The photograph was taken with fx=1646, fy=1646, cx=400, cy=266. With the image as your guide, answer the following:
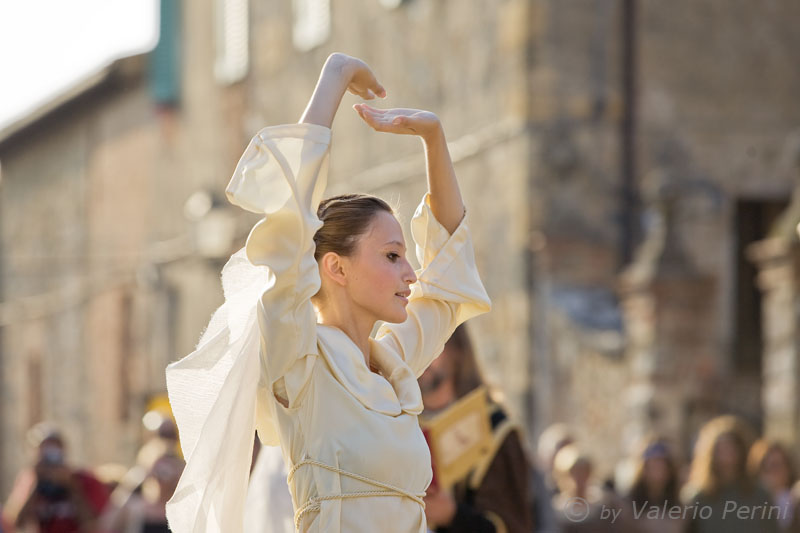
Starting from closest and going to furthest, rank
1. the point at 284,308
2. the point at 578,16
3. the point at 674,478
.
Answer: the point at 284,308 → the point at 674,478 → the point at 578,16

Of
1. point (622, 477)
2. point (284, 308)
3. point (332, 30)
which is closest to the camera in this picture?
point (284, 308)

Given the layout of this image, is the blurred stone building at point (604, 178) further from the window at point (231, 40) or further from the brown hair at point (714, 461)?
the brown hair at point (714, 461)

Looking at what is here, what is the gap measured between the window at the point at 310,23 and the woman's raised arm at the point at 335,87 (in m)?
14.6

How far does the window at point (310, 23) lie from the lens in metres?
18.0

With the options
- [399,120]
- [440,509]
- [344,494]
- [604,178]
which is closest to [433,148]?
[399,120]

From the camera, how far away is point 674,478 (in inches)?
343

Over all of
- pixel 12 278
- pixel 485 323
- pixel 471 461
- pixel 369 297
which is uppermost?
pixel 369 297

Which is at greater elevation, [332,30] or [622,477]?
[332,30]

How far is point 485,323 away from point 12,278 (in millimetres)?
18473

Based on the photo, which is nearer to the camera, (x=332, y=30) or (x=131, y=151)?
(x=332, y=30)

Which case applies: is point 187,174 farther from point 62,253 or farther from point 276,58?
point 62,253

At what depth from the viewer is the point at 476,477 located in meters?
5.29

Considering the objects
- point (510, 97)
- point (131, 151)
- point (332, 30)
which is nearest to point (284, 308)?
point (510, 97)

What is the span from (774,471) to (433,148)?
5.77 metres
